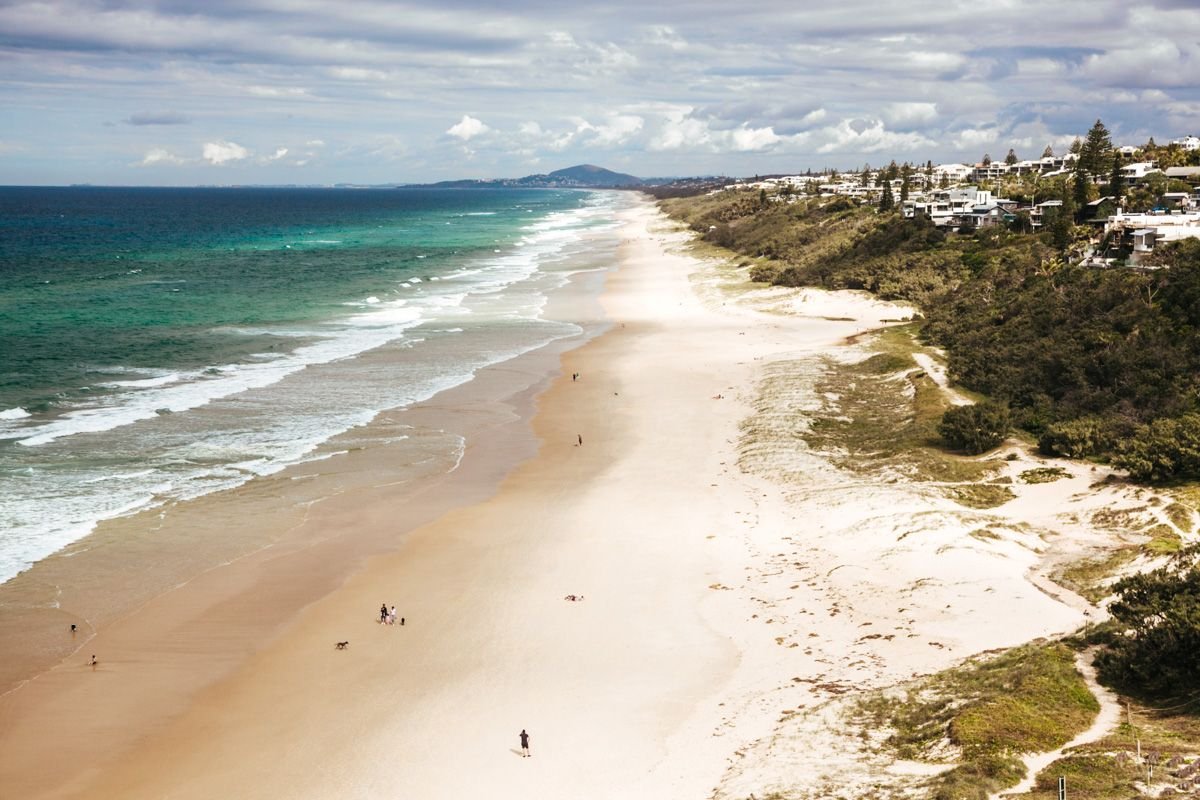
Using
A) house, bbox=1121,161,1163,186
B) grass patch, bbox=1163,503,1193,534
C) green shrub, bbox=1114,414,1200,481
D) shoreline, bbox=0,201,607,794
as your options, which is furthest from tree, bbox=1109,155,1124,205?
shoreline, bbox=0,201,607,794

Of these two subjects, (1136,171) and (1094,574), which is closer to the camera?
(1094,574)

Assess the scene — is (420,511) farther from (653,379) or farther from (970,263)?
(970,263)

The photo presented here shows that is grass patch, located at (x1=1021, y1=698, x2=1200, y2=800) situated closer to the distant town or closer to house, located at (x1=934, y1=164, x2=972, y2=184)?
the distant town

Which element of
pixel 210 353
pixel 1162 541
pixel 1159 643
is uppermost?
pixel 1159 643

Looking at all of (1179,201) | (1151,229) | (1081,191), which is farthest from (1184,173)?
(1151,229)

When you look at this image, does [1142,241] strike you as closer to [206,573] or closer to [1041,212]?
[1041,212]

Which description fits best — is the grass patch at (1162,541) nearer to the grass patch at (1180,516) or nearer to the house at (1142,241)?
the grass patch at (1180,516)
